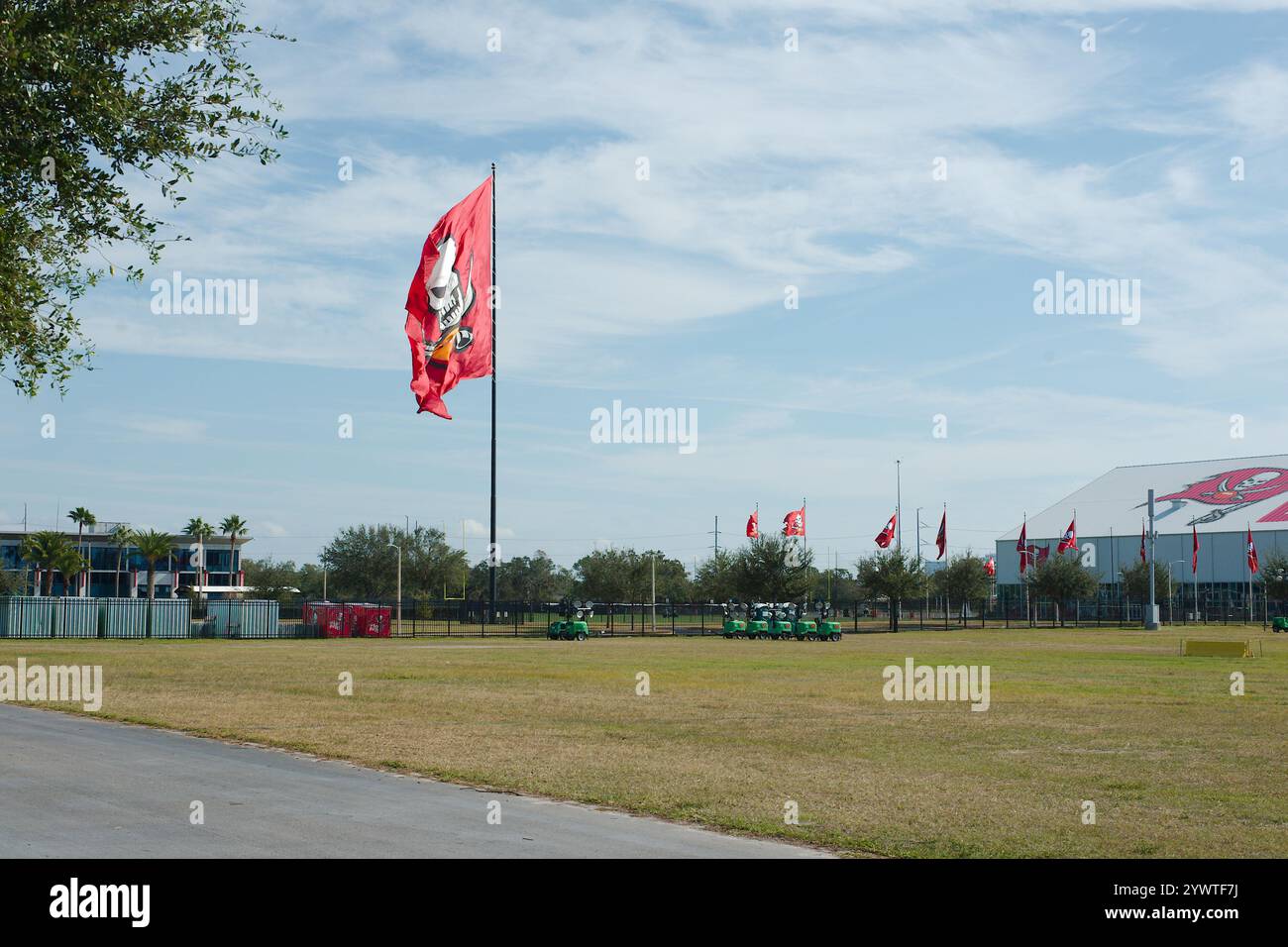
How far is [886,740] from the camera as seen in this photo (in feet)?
58.6

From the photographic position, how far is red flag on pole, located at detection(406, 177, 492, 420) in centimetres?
3108

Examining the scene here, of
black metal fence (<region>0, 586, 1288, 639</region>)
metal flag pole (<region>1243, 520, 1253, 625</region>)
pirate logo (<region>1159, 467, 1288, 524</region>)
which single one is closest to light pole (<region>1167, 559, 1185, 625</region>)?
black metal fence (<region>0, 586, 1288, 639</region>)

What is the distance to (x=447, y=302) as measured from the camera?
31938mm

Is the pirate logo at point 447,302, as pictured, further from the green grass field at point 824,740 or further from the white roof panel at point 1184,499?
the white roof panel at point 1184,499

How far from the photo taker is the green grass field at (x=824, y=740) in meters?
11.4

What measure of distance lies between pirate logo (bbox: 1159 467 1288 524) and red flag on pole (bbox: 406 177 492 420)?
88125mm

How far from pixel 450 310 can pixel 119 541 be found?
101888 millimetres

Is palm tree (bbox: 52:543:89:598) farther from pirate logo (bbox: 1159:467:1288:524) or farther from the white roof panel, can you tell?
pirate logo (bbox: 1159:467:1288:524)

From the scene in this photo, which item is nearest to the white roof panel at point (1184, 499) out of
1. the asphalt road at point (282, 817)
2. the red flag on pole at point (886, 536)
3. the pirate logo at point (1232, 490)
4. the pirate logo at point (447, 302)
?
the pirate logo at point (1232, 490)

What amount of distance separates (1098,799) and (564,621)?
53275 mm

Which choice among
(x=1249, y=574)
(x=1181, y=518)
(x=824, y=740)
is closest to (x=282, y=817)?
(x=824, y=740)

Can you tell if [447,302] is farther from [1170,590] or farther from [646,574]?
[1170,590]
